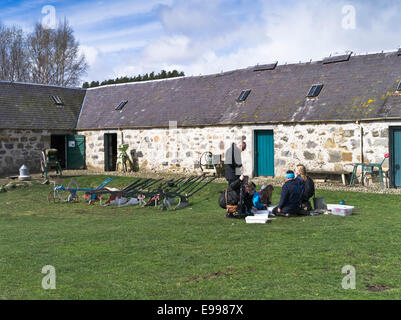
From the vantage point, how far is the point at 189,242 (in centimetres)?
786

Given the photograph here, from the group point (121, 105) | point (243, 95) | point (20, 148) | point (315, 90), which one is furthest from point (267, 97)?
point (20, 148)

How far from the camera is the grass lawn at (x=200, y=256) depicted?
17.3ft

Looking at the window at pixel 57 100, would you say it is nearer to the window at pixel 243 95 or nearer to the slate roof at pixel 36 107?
the slate roof at pixel 36 107

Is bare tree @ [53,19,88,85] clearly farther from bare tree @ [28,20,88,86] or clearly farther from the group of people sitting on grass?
the group of people sitting on grass

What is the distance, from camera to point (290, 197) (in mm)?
10250

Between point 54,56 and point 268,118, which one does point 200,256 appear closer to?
point 268,118

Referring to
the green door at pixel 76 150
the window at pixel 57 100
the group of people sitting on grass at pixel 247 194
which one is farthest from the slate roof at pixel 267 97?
the group of people sitting on grass at pixel 247 194

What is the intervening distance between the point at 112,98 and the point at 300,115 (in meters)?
12.5

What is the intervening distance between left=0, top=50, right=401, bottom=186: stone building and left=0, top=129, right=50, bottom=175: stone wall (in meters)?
2.36

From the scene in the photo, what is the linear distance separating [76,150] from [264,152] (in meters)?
11.2

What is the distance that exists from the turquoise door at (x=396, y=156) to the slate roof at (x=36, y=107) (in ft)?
54.6

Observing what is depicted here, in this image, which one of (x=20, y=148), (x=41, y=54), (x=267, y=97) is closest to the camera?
(x=267, y=97)

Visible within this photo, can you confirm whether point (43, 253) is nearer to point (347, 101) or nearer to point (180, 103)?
point (347, 101)

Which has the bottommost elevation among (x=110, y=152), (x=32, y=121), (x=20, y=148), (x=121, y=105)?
(x=110, y=152)
